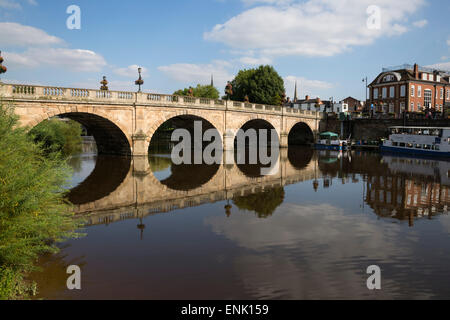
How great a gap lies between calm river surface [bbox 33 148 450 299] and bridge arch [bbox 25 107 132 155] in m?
9.33

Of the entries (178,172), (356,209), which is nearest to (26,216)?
(356,209)

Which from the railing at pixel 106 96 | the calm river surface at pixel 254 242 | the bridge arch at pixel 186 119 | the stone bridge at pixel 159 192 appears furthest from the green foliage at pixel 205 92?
the calm river surface at pixel 254 242

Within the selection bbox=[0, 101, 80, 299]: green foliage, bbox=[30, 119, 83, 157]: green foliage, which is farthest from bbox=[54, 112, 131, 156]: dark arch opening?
bbox=[0, 101, 80, 299]: green foliage

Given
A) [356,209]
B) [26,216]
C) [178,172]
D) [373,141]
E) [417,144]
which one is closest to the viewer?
[26,216]

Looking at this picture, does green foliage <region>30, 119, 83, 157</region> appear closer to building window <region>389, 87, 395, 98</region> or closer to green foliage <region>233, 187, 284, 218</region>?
green foliage <region>233, 187, 284, 218</region>

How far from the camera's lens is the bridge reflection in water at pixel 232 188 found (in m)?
13.5

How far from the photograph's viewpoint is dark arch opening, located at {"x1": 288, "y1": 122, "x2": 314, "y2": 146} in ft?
186

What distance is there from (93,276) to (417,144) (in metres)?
42.1

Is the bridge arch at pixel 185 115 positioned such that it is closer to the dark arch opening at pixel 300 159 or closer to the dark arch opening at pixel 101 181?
the dark arch opening at pixel 101 181
